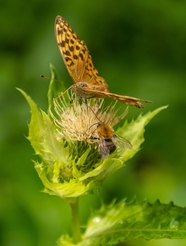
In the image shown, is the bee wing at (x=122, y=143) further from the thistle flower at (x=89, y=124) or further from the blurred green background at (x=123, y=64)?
the blurred green background at (x=123, y=64)

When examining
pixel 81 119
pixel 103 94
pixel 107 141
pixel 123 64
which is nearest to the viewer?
pixel 103 94

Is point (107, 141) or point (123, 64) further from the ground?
point (123, 64)

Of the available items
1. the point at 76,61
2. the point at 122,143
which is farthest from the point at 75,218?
the point at 76,61

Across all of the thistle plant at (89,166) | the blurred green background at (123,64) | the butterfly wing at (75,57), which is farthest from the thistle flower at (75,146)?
the blurred green background at (123,64)

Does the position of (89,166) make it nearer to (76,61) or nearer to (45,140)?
(45,140)

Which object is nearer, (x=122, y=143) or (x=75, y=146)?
(x=122, y=143)

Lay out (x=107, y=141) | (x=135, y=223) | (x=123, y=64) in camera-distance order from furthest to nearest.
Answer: (x=123, y=64), (x=135, y=223), (x=107, y=141)

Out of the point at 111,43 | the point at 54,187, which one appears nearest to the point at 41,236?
the point at 54,187
